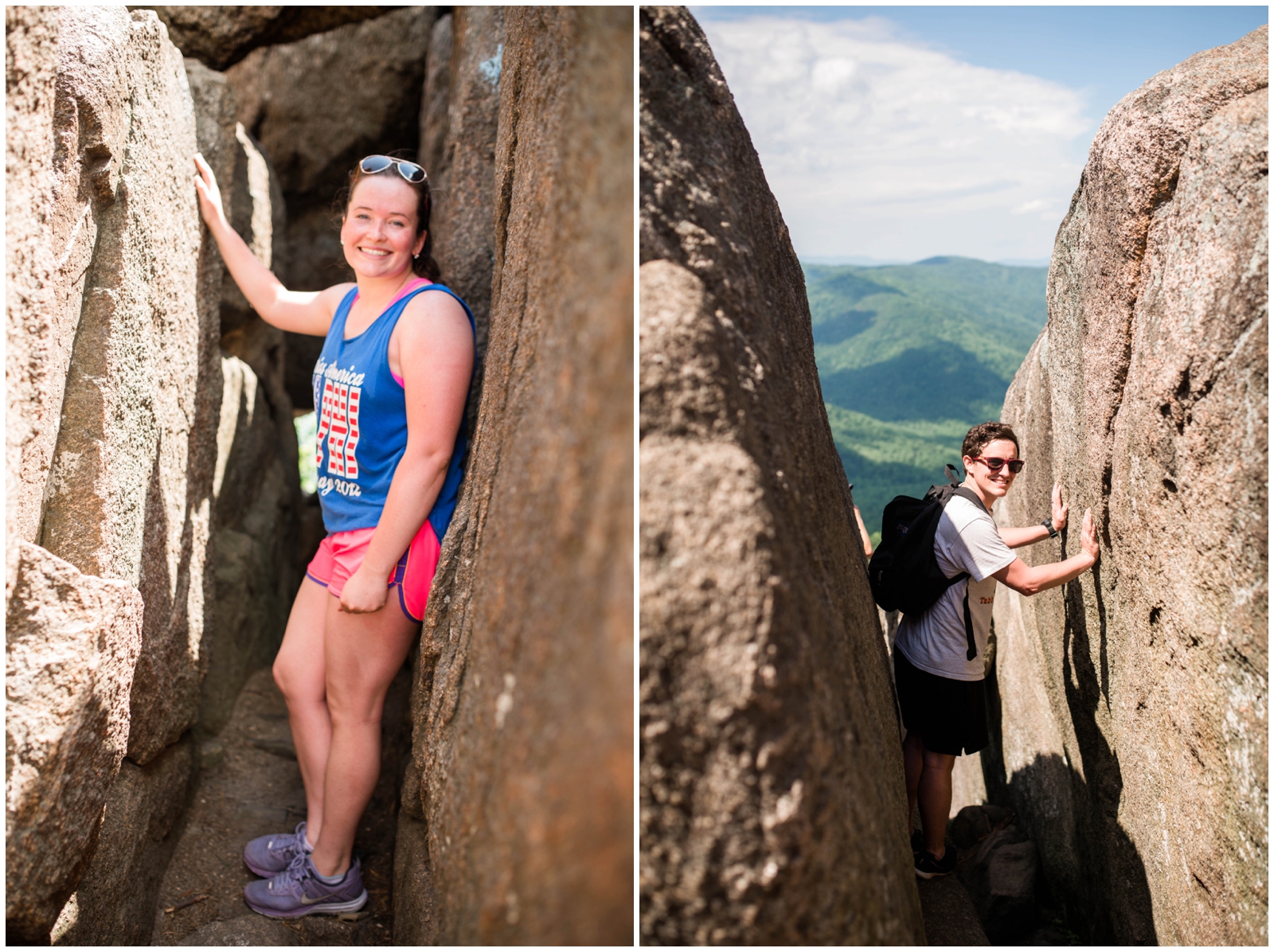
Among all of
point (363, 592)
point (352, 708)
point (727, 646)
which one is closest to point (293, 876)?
point (352, 708)

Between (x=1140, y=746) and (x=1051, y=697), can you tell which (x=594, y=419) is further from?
(x=1051, y=697)

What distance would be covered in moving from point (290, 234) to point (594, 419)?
3.65m

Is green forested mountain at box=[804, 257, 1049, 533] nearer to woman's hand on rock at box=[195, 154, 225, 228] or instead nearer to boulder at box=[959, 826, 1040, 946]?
boulder at box=[959, 826, 1040, 946]

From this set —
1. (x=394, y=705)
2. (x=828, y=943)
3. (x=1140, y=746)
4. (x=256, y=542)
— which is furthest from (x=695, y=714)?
(x=256, y=542)

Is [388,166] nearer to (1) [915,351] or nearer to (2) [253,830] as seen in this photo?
(2) [253,830]

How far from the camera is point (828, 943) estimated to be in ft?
4.12

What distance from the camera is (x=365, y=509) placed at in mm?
2273

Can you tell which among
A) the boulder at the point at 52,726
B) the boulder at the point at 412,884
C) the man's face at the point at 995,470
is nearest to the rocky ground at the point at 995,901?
the man's face at the point at 995,470

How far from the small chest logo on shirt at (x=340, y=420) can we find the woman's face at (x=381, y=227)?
0.97 ft

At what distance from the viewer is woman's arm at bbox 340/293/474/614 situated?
212 cm

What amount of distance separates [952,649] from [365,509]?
5.73 feet

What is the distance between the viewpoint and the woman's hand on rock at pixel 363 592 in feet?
7.02

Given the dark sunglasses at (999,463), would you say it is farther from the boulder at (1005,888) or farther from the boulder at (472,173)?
the boulder at (472,173)

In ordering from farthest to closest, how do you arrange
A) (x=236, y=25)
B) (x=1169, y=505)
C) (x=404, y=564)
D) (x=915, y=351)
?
(x=915, y=351) → (x=236, y=25) → (x=404, y=564) → (x=1169, y=505)
